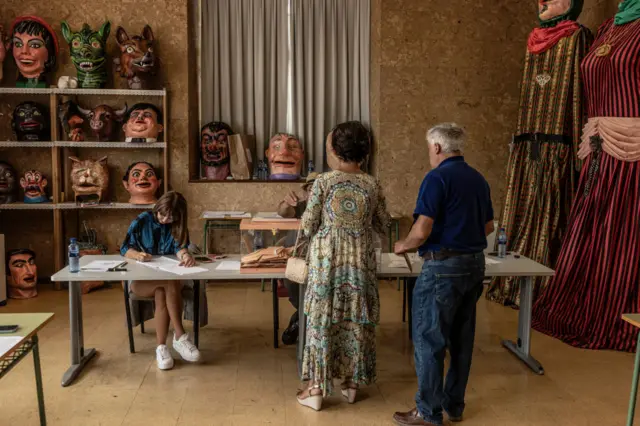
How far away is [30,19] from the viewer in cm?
504

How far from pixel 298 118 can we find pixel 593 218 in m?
2.95

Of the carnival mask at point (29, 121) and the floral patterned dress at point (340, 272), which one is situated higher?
the carnival mask at point (29, 121)

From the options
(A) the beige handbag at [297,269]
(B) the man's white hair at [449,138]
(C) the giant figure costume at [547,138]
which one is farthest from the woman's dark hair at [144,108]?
(B) the man's white hair at [449,138]

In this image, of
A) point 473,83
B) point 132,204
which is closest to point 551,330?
point 473,83

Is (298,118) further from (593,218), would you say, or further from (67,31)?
(593,218)

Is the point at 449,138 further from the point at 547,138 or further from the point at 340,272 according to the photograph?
the point at 547,138

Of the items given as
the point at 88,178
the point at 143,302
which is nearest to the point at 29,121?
the point at 88,178

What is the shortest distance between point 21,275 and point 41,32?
210 cm

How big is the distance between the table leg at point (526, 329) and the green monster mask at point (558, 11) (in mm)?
2220

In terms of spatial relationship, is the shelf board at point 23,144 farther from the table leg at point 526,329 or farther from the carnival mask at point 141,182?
the table leg at point 526,329

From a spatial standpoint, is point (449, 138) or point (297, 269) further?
point (297, 269)

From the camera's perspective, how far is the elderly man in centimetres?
250

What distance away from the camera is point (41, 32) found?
506 centimetres

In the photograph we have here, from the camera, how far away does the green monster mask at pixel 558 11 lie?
437 centimetres
